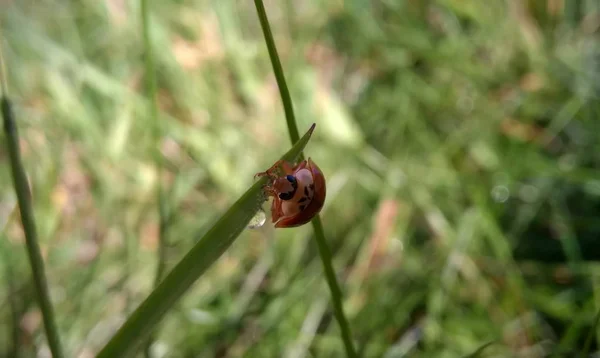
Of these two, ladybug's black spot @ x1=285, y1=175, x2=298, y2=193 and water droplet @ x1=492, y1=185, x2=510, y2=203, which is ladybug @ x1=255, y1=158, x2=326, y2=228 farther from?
water droplet @ x1=492, y1=185, x2=510, y2=203

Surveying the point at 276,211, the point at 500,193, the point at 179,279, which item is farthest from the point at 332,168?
the point at 179,279

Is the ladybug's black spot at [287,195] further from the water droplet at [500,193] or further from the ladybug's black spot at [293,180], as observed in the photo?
the water droplet at [500,193]

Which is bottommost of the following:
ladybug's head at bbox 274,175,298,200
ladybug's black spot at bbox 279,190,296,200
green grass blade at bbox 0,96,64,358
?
green grass blade at bbox 0,96,64,358

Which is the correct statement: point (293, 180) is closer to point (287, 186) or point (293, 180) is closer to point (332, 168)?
point (287, 186)

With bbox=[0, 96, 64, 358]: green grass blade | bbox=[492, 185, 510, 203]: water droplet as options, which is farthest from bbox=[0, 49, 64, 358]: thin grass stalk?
bbox=[492, 185, 510, 203]: water droplet

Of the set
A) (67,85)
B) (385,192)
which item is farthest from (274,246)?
(67,85)

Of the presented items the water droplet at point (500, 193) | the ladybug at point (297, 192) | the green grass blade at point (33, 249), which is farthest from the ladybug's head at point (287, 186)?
the water droplet at point (500, 193)
